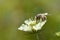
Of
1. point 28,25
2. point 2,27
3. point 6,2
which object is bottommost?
point 28,25

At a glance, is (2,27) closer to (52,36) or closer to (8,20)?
(8,20)

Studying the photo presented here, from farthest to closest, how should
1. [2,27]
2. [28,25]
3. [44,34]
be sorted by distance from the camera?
1. [2,27]
2. [44,34]
3. [28,25]

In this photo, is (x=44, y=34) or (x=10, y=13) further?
(x=10, y=13)

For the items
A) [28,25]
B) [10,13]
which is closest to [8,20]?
[10,13]

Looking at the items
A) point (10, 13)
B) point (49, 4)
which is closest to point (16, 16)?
point (10, 13)

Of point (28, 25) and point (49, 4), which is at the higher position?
point (49, 4)

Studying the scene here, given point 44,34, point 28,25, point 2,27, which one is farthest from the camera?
point 2,27
